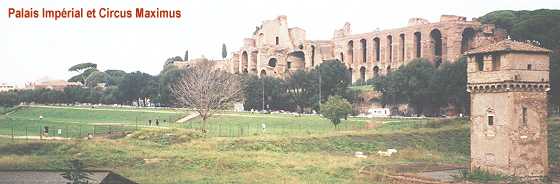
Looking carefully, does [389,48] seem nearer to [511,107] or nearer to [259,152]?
[259,152]

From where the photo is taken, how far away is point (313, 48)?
6644cm

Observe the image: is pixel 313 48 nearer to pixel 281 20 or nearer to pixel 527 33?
pixel 281 20

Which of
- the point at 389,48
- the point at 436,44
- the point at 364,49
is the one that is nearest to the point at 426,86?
the point at 436,44

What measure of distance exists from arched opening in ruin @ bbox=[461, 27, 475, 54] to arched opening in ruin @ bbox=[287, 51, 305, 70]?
18874 millimetres

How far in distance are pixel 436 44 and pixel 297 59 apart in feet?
53.1

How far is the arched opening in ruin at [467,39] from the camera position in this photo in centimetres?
5191

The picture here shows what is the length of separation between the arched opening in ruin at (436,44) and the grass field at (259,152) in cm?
1915

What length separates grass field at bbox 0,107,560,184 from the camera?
885 inches

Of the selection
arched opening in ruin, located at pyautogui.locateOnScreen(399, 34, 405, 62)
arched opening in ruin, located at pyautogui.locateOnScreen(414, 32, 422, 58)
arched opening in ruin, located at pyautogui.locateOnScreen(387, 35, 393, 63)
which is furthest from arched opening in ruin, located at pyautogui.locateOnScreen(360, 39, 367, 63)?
arched opening in ruin, located at pyautogui.locateOnScreen(414, 32, 422, 58)

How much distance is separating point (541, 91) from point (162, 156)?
13070mm

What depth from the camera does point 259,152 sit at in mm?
26797

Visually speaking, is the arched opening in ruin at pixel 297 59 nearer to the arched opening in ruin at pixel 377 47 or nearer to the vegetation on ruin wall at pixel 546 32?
the arched opening in ruin at pixel 377 47

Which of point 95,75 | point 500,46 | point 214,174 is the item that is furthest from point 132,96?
point 500,46

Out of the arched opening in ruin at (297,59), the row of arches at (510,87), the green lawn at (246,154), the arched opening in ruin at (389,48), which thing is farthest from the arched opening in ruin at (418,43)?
the row of arches at (510,87)
